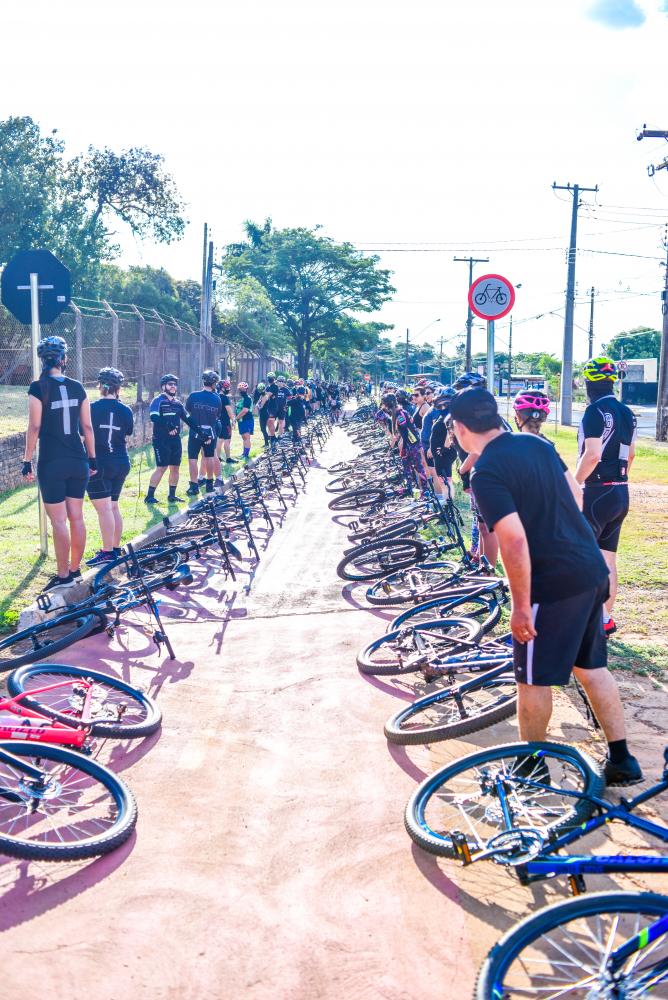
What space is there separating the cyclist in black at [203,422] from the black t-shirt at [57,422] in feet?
17.2

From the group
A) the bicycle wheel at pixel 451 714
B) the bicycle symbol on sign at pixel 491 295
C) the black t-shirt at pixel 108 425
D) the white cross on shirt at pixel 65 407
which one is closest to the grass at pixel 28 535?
the black t-shirt at pixel 108 425

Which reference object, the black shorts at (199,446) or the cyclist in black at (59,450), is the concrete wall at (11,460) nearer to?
the black shorts at (199,446)

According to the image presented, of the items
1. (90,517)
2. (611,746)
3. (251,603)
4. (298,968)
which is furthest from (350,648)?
(90,517)

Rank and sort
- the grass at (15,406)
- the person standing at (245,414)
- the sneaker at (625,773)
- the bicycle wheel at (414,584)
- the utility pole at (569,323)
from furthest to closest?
the utility pole at (569,323)
the person standing at (245,414)
the grass at (15,406)
the bicycle wheel at (414,584)
the sneaker at (625,773)

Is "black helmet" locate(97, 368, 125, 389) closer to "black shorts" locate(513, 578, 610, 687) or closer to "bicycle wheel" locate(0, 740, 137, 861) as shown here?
"bicycle wheel" locate(0, 740, 137, 861)

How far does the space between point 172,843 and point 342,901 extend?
83 centimetres

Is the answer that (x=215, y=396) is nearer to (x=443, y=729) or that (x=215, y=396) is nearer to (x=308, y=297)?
(x=443, y=729)

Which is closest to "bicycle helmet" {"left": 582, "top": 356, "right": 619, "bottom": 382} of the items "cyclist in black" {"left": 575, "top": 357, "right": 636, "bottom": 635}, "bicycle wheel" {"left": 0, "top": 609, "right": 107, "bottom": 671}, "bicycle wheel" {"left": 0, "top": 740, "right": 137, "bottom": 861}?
"cyclist in black" {"left": 575, "top": 357, "right": 636, "bottom": 635}

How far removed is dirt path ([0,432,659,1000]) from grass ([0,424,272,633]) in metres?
2.15

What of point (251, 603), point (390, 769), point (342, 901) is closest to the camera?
point (342, 901)

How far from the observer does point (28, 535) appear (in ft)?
32.1

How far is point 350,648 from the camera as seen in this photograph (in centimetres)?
634

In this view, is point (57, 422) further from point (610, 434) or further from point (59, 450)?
point (610, 434)

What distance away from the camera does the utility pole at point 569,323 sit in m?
33.4
